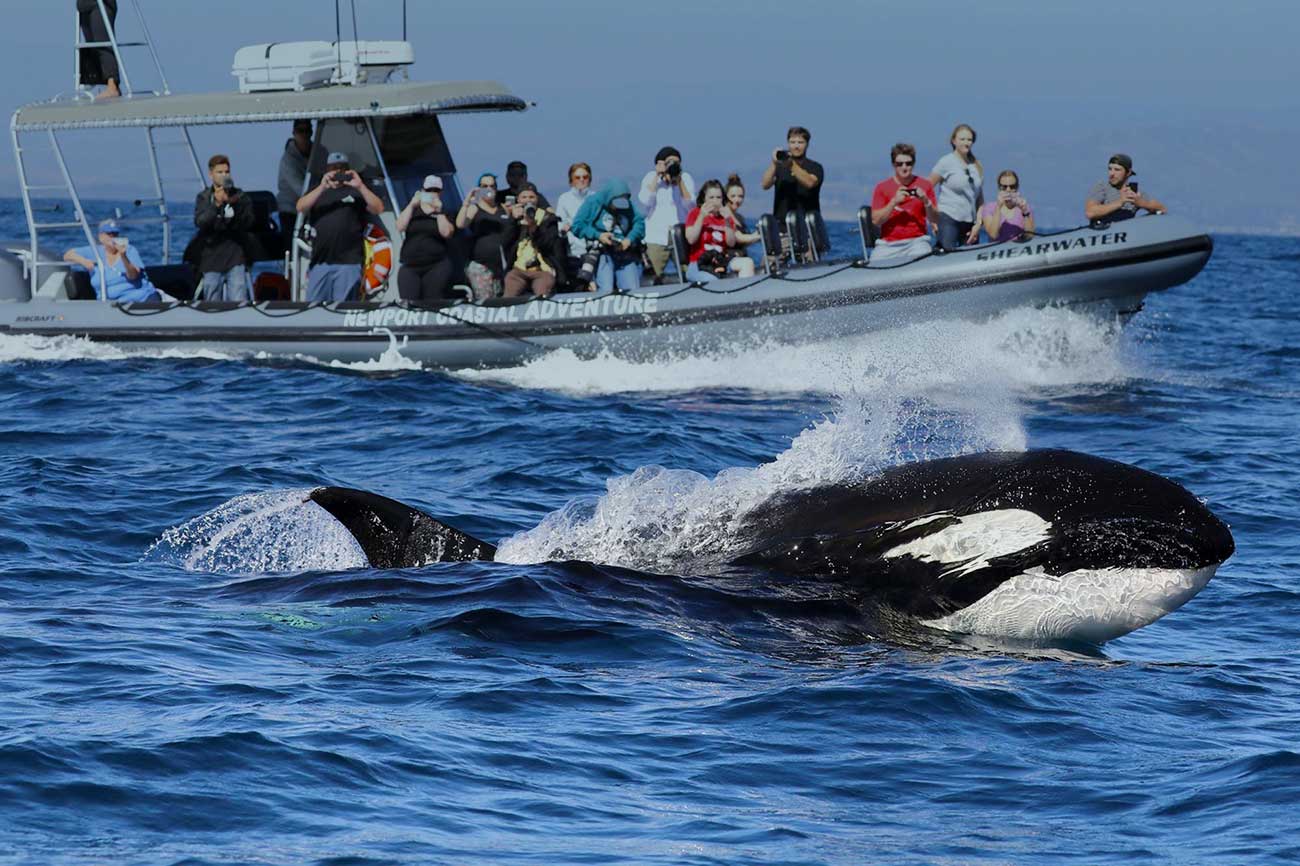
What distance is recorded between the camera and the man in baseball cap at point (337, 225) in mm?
17422

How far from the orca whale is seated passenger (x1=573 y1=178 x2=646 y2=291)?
1031 cm

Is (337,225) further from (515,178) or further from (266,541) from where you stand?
(266,541)

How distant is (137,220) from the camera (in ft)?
61.4

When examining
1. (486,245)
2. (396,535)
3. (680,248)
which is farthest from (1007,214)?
(396,535)

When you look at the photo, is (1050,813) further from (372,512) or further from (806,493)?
(372,512)

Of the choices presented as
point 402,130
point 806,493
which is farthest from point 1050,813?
point 402,130

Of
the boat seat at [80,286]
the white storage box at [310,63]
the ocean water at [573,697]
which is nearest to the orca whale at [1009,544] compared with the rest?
the ocean water at [573,697]

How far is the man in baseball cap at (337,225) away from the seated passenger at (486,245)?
1.03 metres

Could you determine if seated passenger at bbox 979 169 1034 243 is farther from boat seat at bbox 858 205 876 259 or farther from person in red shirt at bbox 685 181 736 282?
person in red shirt at bbox 685 181 736 282

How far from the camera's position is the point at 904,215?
17.3 meters

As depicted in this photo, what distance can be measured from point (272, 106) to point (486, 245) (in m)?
2.75

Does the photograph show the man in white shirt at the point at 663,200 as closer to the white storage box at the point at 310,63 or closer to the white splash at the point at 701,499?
the white storage box at the point at 310,63

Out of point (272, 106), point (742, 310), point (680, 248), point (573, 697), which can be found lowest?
point (573, 697)

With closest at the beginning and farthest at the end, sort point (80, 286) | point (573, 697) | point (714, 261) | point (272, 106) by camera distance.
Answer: point (573, 697)
point (714, 261)
point (272, 106)
point (80, 286)
